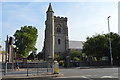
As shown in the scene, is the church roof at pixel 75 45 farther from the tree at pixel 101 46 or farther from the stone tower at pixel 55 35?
the tree at pixel 101 46

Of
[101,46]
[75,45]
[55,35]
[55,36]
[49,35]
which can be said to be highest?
[55,35]

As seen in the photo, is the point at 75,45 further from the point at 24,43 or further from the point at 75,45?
the point at 24,43

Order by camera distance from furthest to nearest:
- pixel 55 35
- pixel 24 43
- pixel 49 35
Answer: pixel 55 35
pixel 49 35
pixel 24 43

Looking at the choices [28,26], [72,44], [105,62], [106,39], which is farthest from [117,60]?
[72,44]

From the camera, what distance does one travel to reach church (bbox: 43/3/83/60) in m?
83.8

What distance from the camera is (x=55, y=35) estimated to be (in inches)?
3605

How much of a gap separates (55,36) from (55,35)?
493mm

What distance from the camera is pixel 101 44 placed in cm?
4997

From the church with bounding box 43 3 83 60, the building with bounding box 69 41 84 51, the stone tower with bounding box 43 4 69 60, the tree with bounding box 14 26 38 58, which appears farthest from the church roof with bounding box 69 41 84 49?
the tree with bounding box 14 26 38 58

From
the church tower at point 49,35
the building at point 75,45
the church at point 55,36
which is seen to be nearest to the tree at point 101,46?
the church at point 55,36

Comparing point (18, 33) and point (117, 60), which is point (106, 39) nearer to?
point (117, 60)

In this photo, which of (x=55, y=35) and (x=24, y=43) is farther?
(x=55, y=35)

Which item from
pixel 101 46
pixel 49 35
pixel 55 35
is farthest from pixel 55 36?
pixel 101 46

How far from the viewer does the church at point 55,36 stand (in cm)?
8378
